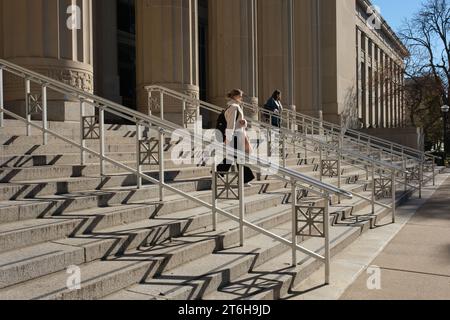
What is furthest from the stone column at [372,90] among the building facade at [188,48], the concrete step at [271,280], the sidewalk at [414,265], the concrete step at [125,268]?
the concrete step at [125,268]

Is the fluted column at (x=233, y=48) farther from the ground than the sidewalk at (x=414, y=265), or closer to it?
farther from the ground

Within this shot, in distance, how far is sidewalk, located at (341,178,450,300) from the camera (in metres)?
4.68

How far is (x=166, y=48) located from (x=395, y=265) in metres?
7.95

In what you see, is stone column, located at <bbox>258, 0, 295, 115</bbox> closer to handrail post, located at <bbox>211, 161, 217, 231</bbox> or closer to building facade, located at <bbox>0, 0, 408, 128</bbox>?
building facade, located at <bbox>0, 0, 408, 128</bbox>

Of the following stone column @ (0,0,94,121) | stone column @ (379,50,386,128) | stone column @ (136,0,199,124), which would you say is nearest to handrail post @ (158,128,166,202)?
stone column @ (0,0,94,121)

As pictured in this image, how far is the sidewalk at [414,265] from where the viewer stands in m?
4.68

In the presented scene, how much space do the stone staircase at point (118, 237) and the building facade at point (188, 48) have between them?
2223mm

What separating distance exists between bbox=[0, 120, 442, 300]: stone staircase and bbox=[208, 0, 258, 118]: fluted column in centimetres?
831

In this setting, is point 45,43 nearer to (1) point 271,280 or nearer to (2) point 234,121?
(2) point 234,121

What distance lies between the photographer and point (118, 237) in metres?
4.49

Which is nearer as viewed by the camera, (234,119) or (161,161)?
(161,161)

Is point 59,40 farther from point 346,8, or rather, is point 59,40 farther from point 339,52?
point 346,8

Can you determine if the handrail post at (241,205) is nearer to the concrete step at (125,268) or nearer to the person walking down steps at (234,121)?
the concrete step at (125,268)

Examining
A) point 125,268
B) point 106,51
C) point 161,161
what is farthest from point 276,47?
point 125,268
